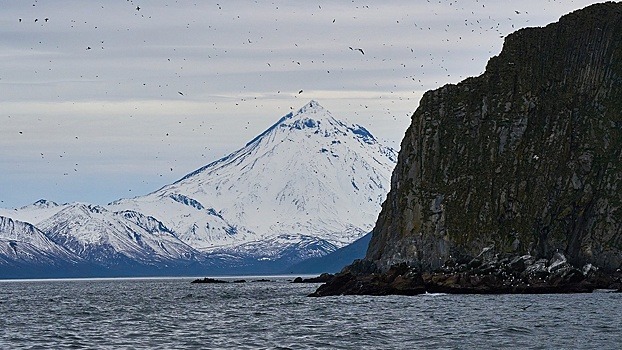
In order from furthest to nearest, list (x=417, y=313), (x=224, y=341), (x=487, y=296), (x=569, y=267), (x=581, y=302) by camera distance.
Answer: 1. (x=569, y=267)
2. (x=487, y=296)
3. (x=581, y=302)
4. (x=417, y=313)
5. (x=224, y=341)

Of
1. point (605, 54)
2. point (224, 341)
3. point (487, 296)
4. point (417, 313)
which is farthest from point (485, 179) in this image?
point (224, 341)

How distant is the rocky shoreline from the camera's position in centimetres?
13425

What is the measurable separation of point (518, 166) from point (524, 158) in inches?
62.0

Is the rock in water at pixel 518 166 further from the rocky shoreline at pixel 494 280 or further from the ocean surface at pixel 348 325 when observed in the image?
the ocean surface at pixel 348 325

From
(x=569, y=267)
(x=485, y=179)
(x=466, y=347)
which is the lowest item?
(x=466, y=347)

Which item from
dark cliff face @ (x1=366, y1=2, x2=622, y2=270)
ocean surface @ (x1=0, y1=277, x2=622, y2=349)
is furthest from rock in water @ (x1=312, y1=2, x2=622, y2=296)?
ocean surface @ (x1=0, y1=277, x2=622, y2=349)

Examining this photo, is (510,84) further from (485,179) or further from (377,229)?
(377,229)

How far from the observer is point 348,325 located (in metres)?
89.6

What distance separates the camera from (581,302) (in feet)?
362

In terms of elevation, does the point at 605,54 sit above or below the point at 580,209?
above

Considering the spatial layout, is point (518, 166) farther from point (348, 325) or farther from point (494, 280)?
point (348, 325)

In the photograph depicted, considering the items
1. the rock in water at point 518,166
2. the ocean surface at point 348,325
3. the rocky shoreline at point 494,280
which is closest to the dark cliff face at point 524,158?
the rock in water at point 518,166

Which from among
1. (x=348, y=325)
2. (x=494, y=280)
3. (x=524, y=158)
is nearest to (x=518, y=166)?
(x=524, y=158)

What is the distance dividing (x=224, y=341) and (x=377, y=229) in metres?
119
